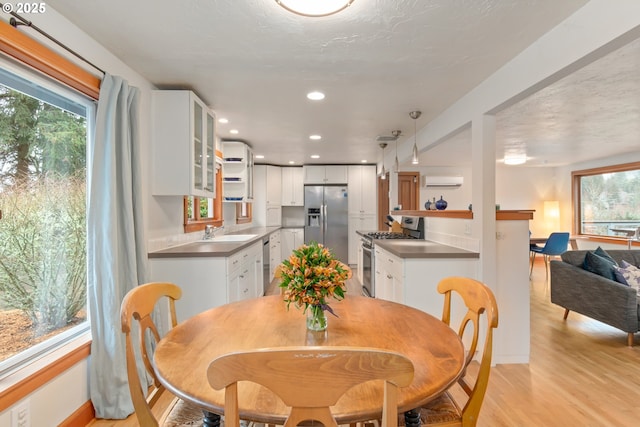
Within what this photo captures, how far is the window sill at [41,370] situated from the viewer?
1.43 meters

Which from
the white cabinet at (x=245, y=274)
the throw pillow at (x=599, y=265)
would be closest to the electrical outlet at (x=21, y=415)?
the white cabinet at (x=245, y=274)

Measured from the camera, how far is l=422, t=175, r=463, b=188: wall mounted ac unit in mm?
7039

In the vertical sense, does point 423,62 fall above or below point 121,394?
above

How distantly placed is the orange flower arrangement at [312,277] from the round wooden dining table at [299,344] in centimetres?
15

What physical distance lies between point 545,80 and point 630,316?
95.5 inches

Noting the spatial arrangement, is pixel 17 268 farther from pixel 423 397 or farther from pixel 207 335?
pixel 423 397

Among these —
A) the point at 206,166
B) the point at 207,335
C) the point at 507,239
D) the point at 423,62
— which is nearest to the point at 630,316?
the point at 507,239

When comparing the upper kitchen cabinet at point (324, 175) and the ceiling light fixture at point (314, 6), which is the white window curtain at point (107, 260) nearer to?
the ceiling light fixture at point (314, 6)

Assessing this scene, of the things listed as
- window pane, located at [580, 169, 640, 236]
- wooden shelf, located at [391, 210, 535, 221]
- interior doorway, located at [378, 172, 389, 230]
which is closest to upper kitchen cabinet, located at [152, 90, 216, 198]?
wooden shelf, located at [391, 210, 535, 221]

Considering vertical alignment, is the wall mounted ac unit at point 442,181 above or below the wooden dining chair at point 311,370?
above

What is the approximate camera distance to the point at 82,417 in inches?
73.5

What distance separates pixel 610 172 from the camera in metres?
6.32

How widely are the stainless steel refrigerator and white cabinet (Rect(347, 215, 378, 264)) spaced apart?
0.09 m

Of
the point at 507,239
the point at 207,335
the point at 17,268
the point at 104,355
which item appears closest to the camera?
the point at 207,335
